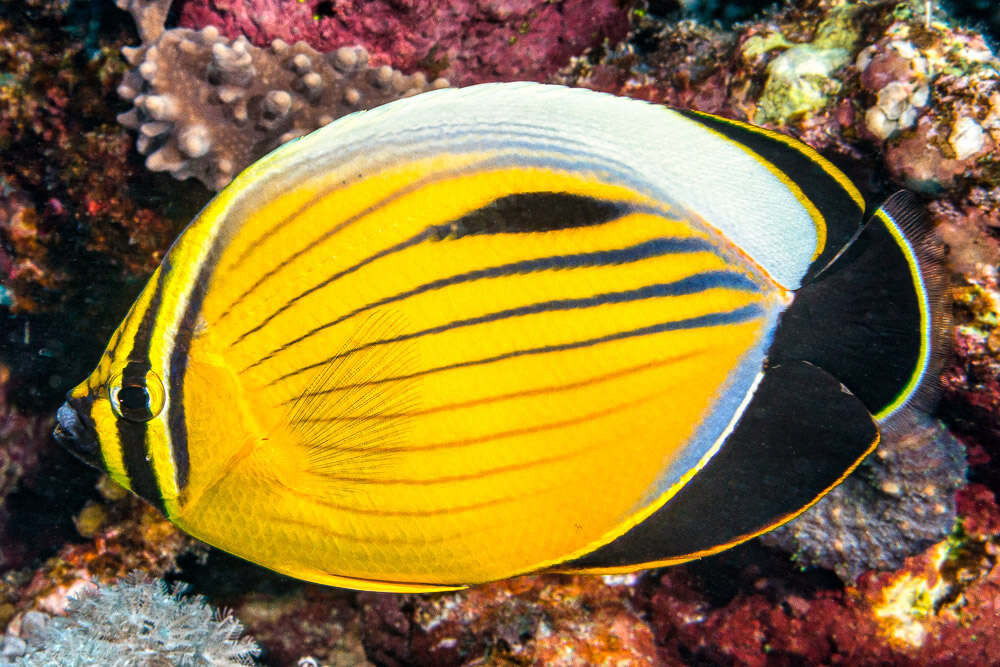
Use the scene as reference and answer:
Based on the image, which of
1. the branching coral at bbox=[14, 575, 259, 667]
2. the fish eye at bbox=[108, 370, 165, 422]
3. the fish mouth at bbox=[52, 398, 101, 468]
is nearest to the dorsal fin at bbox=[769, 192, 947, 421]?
the fish eye at bbox=[108, 370, 165, 422]

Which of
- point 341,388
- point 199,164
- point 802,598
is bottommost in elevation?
point 802,598

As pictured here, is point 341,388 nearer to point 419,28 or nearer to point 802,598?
point 419,28

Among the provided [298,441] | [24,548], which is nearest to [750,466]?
[298,441]

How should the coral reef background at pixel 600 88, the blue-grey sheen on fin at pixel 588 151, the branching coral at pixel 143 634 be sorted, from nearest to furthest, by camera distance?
the blue-grey sheen on fin at pixel 588 151
the coral reef background at pixel 600 88
the branching coral at pixel 143 634

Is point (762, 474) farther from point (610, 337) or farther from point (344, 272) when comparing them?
point (344, 272)

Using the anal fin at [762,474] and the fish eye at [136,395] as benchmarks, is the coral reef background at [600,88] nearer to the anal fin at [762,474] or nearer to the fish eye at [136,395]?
the anal fin at [762,474]

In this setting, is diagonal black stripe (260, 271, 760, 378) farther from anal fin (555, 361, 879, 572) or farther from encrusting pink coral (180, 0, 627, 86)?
encrusting pink coral (180, 0, 627, 86)

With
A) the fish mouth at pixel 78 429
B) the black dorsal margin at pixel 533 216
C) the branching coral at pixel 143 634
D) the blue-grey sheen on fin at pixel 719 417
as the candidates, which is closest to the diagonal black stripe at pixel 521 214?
the black dorsal margin at pixel 533 216
